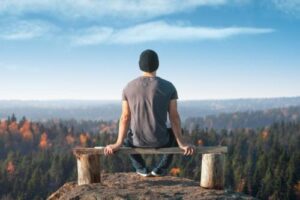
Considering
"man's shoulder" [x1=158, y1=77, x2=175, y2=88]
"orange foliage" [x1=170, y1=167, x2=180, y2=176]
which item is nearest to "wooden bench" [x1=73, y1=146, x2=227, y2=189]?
"man's shoulder" [x1=158, y1=77, x2=175, y2=88]

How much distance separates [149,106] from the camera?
10305mm

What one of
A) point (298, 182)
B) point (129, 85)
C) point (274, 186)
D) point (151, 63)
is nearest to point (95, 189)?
point (129, 85)

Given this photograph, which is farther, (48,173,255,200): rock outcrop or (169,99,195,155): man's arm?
(169,99,195,155): man's arm

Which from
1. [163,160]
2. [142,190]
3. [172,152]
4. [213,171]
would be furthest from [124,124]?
[213,171]

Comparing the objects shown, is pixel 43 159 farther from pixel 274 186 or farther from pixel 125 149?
pixel 125 149

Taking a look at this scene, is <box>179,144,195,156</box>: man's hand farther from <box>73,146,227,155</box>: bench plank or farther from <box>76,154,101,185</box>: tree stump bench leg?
<box>76,154,101,185</box>: tree stump bench leg

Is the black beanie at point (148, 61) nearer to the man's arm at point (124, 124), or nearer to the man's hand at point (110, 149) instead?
the man's arm at point (124, 124)

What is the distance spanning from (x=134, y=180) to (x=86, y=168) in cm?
126

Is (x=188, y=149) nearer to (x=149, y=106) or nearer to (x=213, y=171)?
(x=213, y=171)

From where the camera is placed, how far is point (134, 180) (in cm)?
1078

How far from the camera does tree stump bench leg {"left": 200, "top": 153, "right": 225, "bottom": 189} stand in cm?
1001

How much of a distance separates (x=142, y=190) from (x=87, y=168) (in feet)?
→ 5.09

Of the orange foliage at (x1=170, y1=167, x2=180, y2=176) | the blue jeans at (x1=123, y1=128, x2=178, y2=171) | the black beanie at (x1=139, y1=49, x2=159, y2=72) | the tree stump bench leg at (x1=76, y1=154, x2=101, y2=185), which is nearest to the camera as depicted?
the tree stump bench leg at (x1=76, y1=154, x2=101, y2=185)

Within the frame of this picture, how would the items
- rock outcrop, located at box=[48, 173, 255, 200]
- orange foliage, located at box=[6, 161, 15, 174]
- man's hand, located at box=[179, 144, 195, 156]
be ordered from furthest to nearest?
1. orange foliage, located at box=[6, 161, 15, 174]
2. man's hand, located at box=[179, 144, 195, 156]
3. rock outcrop, located at box=[48, 173, 255, 200]
